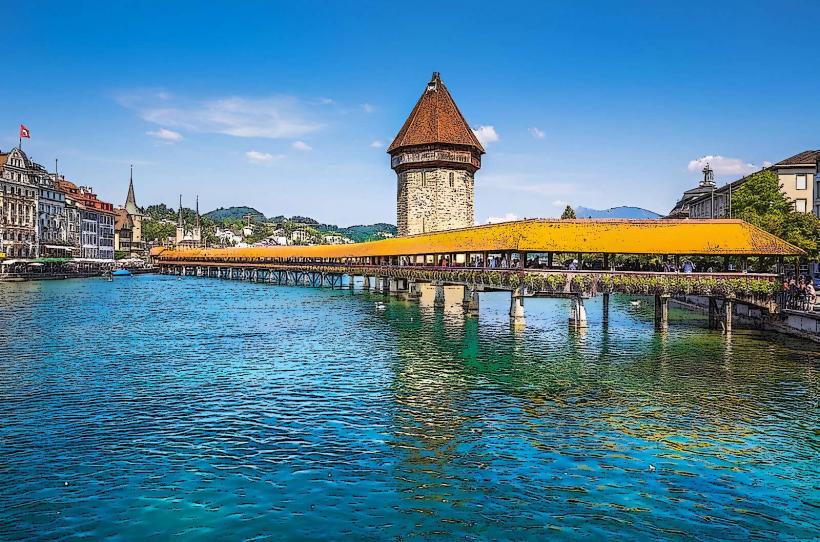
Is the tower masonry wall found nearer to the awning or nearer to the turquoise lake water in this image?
the turquoise lake water

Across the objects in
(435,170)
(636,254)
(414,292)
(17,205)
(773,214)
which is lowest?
(414,292)

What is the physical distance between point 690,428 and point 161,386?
15098mm

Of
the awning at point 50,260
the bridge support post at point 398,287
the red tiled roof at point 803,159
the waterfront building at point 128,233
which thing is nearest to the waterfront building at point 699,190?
the red tiled roof at point 803,159

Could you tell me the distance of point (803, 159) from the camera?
62.0 meters

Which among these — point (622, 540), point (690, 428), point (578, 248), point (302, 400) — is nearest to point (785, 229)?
point (578, 248)

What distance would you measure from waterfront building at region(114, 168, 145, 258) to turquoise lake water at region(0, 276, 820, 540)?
463 feet

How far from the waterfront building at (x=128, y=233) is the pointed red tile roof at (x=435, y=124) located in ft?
326

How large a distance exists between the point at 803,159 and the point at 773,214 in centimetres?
1721

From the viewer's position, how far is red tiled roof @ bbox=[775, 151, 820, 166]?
6097cm

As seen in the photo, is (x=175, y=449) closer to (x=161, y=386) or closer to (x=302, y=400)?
(x=302, y=400)

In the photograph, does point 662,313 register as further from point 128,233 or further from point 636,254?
point 128,233

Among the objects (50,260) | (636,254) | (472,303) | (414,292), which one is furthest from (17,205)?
(636,254)

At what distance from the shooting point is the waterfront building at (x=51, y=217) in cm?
10812

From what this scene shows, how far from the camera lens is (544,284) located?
3475 centimetres
